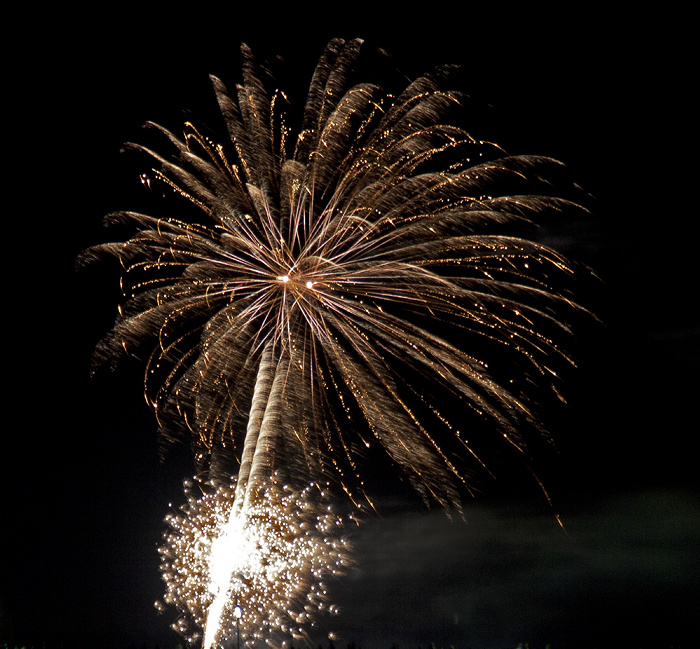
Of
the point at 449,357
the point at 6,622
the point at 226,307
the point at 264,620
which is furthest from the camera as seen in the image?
the point at 6,622

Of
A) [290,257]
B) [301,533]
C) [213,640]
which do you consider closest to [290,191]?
[290,257]

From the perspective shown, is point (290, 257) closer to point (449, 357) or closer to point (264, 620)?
point (449, 357)

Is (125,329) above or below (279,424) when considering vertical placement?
above

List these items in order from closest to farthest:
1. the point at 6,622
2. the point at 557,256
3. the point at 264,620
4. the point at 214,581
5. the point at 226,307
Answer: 1. the point at 557,256
2. the point at 226,307
3. the point at 214,581
4. the point at 264,620
5. the point at 6,622

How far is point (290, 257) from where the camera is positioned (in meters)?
16.7

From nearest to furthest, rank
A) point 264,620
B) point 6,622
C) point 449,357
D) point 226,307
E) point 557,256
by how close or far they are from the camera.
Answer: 1. point 557,256
2. point 449,357
3. point 226,307
4. point 264,620
5. point 6,622

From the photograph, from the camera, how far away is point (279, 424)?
17938mm

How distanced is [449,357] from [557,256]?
2.87m

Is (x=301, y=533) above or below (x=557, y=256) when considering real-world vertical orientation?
below

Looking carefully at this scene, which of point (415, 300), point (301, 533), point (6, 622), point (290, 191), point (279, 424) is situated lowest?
point (6, 622)

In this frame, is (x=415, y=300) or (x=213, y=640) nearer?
(x=415, y=300)

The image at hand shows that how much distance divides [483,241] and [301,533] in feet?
31.7

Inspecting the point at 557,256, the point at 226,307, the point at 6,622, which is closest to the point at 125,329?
the point at 226,307

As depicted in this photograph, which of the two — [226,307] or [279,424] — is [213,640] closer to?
A: [279,424]
